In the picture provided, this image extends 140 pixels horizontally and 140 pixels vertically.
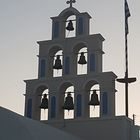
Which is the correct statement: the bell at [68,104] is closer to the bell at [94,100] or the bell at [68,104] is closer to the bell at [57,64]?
the bell at [94,100]

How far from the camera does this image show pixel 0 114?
16.3 metres

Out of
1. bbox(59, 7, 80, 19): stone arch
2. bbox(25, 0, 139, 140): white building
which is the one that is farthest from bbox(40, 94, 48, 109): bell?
bbox(59, 7, 80, 19): stone arch

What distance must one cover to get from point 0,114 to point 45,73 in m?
9.81

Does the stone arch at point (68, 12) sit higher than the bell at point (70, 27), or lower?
higher

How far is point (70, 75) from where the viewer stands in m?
25.2

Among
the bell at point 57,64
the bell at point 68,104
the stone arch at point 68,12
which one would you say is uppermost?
the stone arch at point 68,12

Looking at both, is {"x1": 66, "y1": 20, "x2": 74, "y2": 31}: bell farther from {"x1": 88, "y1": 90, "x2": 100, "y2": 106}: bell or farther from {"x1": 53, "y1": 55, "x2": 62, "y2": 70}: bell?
{"x1": 88, "y1": 90, "x2": 100, "y2": 106}: bell

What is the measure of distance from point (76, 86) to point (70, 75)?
27.6 inches

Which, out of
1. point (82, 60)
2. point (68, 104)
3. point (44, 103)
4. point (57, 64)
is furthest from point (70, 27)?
point (44, 103)

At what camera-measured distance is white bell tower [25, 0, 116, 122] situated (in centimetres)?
2475

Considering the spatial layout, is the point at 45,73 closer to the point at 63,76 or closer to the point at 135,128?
the point at 63,76

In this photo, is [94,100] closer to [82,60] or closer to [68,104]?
[68,104]

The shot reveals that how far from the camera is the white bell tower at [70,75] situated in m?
Result: 24.8

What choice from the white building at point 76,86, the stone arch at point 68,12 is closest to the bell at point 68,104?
the white building at point 76,86
